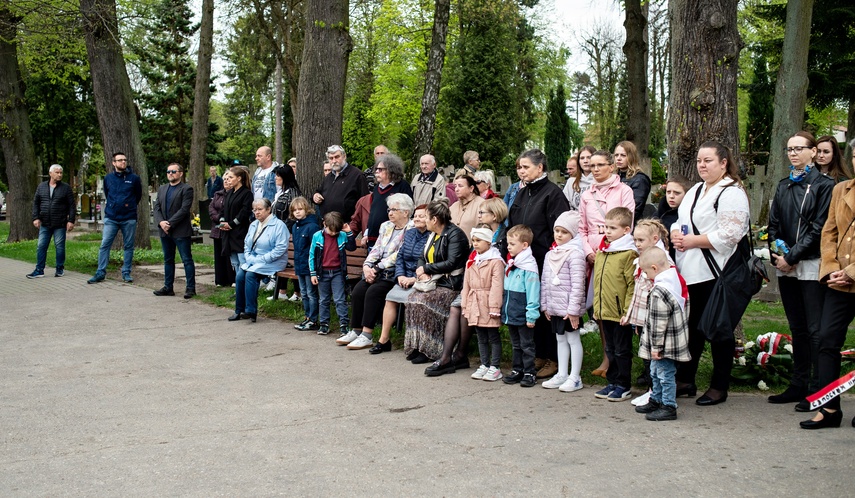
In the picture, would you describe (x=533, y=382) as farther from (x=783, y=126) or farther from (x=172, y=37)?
(x=172, y=37)

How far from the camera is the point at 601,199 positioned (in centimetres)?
701

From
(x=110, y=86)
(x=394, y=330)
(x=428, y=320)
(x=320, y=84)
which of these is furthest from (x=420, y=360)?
(x=110, y=86)

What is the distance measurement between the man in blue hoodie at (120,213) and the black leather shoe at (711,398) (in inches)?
388

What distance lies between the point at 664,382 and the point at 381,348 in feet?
10.6

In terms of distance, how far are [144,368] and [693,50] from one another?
19.6ft

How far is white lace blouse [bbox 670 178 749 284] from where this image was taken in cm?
579

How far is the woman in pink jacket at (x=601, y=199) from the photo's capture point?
693 cm

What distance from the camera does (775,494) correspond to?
162 inches

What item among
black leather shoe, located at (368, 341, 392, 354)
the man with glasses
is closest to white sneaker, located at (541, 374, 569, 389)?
black leather shoe, located at (368, 341, 392, 354)

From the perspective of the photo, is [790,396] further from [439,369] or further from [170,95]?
[170,95]

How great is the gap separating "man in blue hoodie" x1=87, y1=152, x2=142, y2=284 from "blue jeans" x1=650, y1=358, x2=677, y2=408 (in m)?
9.73

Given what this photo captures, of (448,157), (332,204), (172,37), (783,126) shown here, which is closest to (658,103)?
(448,157)

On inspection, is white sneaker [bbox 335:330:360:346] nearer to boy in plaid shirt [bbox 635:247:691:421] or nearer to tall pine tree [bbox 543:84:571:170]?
boy in plaid shirt [bbox 635:247:691:421]

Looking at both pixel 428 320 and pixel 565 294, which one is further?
pixel 428 320
